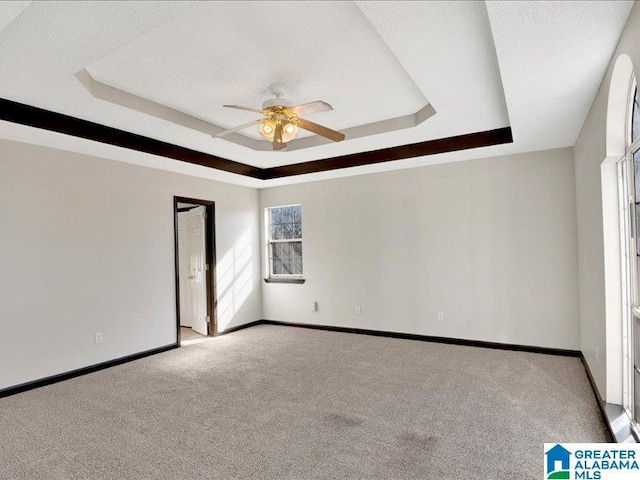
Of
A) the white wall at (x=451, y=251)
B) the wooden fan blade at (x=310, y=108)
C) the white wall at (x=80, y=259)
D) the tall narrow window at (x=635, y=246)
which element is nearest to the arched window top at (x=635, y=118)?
the tall narrow window at (x=635, y=246)

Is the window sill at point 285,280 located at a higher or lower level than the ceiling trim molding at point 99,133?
lower

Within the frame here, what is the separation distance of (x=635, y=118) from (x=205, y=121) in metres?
3.48

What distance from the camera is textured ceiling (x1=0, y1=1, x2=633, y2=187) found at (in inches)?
72.2

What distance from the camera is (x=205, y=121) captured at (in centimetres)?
378

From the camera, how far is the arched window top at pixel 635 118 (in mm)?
2195

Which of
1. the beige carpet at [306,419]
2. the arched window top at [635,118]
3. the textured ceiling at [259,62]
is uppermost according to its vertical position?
the textured ceiling at [259,62]

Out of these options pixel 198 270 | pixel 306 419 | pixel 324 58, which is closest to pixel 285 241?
pixel 198 270

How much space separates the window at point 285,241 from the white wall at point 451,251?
0.77ft

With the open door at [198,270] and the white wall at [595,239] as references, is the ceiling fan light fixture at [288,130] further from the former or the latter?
the open door at [198,270]

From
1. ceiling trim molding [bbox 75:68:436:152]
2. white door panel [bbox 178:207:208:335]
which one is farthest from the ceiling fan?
white door panel [bbox 178:207:208:335]

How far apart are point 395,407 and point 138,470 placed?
183cm

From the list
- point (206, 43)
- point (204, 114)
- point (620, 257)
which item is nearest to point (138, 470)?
point (206, 43)

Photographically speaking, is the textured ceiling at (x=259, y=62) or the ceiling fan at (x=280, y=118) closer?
the textured ceiling at (x=259, y=62)

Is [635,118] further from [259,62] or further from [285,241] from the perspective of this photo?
[285,241]
